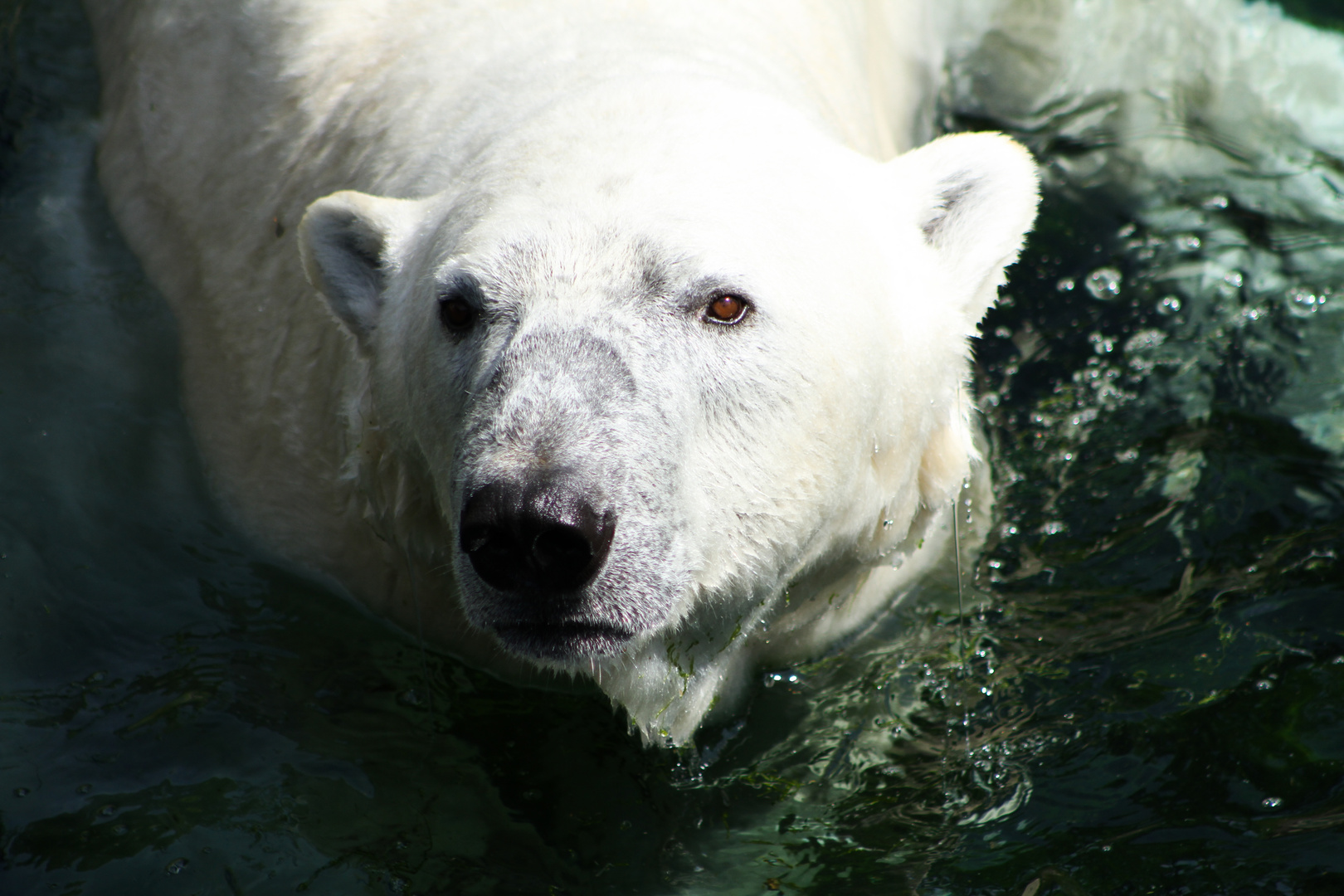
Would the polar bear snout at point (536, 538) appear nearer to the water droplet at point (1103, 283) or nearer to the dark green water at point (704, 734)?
the dark green water at point (704, 734)

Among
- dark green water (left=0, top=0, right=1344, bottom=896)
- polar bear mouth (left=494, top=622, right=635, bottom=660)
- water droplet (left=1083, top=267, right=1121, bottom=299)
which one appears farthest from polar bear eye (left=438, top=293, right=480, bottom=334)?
water droplet (left=1083, top=267, right=1121, bottom=299)

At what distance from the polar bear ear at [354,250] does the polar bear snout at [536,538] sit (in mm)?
865

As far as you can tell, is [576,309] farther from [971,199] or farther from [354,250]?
[971,199]

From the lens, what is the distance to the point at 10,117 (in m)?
4.50

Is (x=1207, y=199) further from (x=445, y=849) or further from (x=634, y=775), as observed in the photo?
(x=445, y=849)

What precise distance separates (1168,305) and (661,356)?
9.96ft

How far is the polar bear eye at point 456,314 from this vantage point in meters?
2.40

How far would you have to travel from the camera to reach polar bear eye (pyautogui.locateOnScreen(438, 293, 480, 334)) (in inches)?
94.4

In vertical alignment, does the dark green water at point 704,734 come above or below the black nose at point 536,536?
below

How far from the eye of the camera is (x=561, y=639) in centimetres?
230

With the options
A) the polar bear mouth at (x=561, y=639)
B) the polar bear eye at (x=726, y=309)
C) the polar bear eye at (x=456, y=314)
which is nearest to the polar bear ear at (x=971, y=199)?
the polar bear eye at (x=726, y=309)

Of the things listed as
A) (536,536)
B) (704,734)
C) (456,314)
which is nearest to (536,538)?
(536,536)

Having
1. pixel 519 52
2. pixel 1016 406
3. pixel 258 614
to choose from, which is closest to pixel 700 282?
pixel 519 52

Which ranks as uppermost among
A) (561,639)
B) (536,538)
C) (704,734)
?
(536,538)
